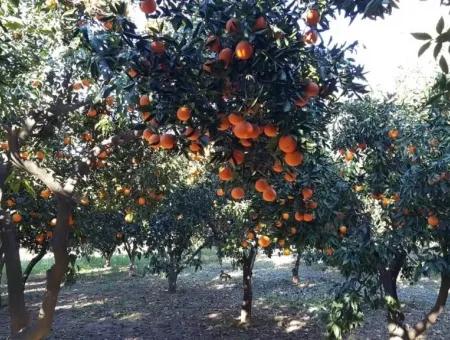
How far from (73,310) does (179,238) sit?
4.55 meters

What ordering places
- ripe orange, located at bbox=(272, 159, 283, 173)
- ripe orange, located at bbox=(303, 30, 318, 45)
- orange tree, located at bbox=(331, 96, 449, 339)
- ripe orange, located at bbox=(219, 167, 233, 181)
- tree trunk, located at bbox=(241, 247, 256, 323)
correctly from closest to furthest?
1. ripe orange, located at bbox=(272, 159, 283, 173)
2. ripe orange, located at bbox=(303, 30, 318, 45)
3. ripe orange, located at bbox=(219, 167, 233, 181)
4. orange tree, located at bbox=(331, 96, 449, 339)
5. tree trunk, located at bbox=(241, 247, 256, 323)

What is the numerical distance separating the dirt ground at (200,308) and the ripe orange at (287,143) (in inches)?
151

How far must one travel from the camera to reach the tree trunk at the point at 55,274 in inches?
183

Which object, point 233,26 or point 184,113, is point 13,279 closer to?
point 184,113

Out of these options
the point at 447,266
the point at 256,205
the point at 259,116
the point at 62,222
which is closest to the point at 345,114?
the point at 256,205

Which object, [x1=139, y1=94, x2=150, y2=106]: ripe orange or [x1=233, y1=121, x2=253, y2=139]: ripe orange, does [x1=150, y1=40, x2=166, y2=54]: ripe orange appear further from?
[x1=233, y1=121, x2=253, y2=139]: ripe orange

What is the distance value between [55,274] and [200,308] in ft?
25.7

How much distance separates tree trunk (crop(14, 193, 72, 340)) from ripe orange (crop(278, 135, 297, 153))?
10.3 feet

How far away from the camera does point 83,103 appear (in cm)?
494

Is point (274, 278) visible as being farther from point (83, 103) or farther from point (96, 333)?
point (83, 103)

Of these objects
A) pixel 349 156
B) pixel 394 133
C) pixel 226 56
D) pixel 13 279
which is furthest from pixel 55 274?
pixel 394 133

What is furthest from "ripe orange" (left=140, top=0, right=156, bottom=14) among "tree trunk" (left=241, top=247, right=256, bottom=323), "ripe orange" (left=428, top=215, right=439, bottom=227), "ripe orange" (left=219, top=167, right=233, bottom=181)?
"tree trunk" (left=241, top=247, right=256, bottom=323)

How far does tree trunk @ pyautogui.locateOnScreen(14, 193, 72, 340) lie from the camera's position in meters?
4.65

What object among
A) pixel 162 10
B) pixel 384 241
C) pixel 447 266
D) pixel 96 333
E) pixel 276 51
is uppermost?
pixel 162 10
